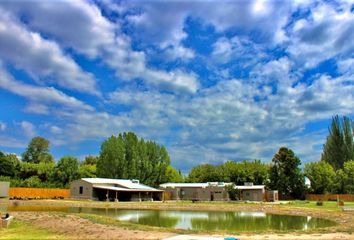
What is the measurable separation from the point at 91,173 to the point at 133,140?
44.7ft

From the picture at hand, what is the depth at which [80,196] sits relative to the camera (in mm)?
59188

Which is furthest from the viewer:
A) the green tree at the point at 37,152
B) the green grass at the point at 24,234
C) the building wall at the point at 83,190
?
the green tree at the point at 37,152

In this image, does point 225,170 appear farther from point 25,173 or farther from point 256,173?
point 25,173

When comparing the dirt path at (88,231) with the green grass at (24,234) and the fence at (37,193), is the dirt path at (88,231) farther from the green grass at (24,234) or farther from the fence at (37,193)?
the fence at (37,193)

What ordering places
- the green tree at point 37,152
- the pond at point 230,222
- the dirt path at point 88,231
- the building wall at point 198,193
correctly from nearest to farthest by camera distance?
1. the dirt path at point 88,231
2. the pond at point 230,222
3. the building wall at point 198,193
4. the green tree at point 37,152

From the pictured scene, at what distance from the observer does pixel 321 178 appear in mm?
66000

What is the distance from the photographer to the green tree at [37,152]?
3942 inches

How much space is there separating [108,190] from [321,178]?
3777 cm

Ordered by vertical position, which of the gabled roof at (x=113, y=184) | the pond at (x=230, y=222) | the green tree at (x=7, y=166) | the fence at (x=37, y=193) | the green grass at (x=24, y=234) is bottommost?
the pond at (x=230, y=222)

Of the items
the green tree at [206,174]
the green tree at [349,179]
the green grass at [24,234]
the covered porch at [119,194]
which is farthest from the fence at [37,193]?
the green tree at [349,179]

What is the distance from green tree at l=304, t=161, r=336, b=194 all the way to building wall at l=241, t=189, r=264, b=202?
1129 cm

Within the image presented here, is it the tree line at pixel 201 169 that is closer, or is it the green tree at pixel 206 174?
the tree line at pixel 201 169

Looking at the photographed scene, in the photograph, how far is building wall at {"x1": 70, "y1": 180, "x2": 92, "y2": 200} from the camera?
2301 inches

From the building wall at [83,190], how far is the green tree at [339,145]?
4901cm
